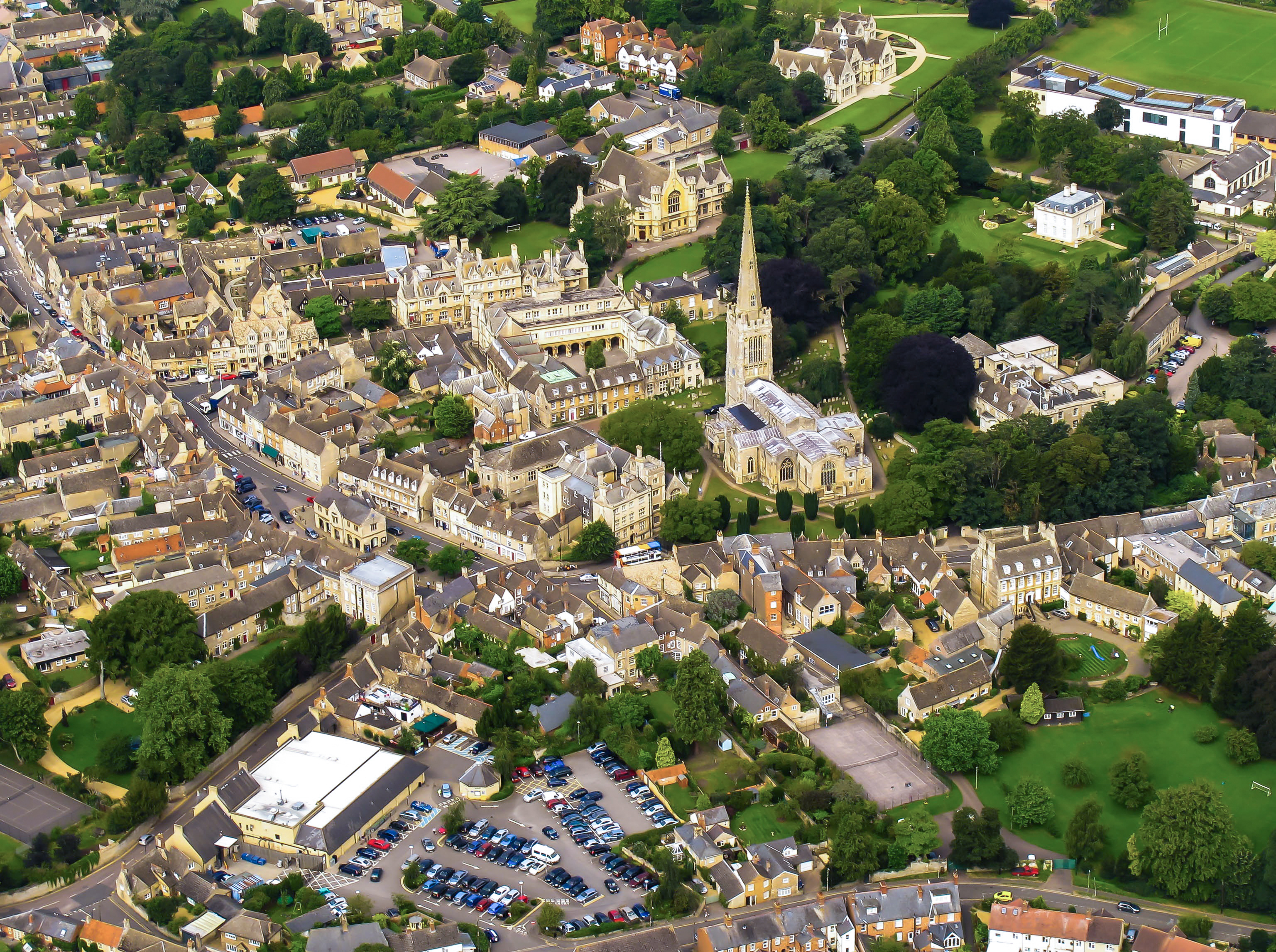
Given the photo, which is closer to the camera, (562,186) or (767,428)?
(767,428)

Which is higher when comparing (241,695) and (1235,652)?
(1235,652)

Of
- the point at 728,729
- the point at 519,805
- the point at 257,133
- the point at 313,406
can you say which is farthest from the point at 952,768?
the point at 257,133

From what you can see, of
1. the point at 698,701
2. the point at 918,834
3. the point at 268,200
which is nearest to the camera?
the point at 918,834

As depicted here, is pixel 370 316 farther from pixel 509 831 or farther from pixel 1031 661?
pixel 1031 661

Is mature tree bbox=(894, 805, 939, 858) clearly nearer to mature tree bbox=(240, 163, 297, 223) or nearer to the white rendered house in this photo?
the white rendered house

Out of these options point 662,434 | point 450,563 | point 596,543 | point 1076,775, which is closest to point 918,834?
point 1076,775

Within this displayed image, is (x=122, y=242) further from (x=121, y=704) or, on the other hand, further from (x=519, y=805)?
(x=519, y=805)
